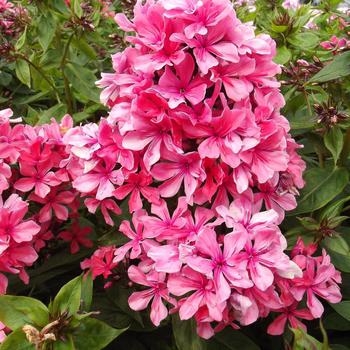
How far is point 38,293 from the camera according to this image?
49.2 inches

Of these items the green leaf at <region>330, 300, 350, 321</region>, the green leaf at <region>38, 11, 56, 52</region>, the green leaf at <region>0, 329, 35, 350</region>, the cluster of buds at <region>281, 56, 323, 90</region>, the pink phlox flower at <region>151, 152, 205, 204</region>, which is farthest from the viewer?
the green leaf at <region>38, 11, 56, 52</region>

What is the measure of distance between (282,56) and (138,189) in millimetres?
823

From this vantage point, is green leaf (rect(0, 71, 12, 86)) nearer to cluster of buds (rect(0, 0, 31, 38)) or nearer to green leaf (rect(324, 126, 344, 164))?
cluster of buds (rect(0, 0, 31, 38))

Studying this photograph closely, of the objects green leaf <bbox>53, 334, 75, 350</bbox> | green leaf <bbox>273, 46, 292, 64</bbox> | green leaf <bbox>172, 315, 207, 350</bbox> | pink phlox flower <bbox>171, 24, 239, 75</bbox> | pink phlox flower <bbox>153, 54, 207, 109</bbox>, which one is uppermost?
pink phlox flower <bbox>171, 24, 239, 75</bbox>

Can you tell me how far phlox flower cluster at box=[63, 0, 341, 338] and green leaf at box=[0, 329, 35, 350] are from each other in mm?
210

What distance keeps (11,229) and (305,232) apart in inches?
22.8

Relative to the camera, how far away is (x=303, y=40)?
161cm

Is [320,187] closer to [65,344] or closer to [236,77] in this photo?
[236,77]

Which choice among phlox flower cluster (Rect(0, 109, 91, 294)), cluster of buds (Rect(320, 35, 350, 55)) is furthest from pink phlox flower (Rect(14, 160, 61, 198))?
cluster of buds (Rect(320, 35, 350, 55))

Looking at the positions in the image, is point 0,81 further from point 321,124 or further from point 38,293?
point 321,124

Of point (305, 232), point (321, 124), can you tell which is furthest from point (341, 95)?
point (305, 232)

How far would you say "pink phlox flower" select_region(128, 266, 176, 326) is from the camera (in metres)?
0.90

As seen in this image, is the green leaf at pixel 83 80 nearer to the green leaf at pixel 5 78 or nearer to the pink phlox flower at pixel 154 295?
the green leaf at pixel 5 78

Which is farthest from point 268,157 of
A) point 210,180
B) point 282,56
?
point 282,56
